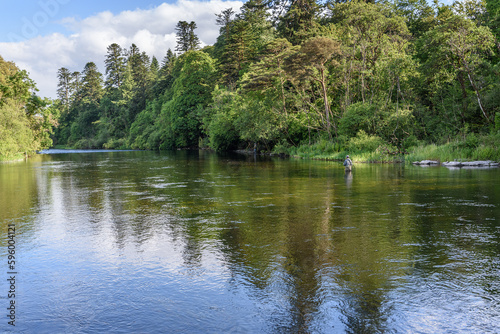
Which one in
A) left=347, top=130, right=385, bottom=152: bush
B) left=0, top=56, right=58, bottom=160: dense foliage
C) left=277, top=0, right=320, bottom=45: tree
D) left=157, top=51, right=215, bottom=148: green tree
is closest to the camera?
left=347, top=130, right=385, bottom=152: bush

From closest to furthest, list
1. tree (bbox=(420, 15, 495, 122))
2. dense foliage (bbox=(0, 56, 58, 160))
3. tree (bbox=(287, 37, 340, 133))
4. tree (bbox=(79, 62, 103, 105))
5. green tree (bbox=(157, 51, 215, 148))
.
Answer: tree (bbox=(420, 15, 495, 122)) → tree (bbox=(287, 37, 340, 133)) → dense foliage (bbox=(0, 56, 58, 160)) → green tree (bbox=(157, 51, 215, 148)) → tree (bbox=(79, 62, 103, 105))

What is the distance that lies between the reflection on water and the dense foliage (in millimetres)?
41536

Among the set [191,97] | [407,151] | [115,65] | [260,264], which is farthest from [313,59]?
[115,65]

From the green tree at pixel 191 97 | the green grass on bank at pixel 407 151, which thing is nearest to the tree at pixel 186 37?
the green tree at pixel 191 97

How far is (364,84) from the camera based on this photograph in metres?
48.0

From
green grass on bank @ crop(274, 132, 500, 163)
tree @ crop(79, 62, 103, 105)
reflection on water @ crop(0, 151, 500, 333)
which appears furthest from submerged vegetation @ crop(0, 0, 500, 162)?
tree @ crop(79, 62, 103, 105)

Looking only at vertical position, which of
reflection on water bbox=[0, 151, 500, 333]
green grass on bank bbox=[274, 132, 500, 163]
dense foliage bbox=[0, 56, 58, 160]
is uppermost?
dense foliage bbox=[0, 56, 58, 160]

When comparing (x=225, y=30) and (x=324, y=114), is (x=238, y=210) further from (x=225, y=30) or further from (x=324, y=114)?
(x=225, y=30)

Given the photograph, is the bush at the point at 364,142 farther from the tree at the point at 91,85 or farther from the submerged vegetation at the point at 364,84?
the tree at the point at 91,85

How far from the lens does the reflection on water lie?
20.5 ft

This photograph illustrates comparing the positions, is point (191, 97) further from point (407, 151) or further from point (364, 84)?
point (407, 151)

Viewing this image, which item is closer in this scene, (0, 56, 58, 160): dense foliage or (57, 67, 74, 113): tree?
(0, 56, 58, 160): dense foliage

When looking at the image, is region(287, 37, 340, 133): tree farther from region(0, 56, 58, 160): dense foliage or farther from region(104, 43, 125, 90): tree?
region(104, 43, 125, 90): tree

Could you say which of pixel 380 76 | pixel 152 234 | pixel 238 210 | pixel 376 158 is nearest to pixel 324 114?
pixel 380 76
